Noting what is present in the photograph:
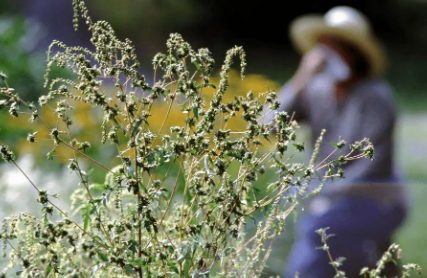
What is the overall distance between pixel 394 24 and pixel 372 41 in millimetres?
3390

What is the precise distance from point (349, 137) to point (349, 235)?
493 millimetres

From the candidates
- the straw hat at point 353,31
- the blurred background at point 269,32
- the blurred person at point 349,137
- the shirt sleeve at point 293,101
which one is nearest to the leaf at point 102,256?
the blurred person at point 349,137

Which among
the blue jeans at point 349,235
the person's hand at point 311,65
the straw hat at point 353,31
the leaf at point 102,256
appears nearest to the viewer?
the leaf at point 102,256

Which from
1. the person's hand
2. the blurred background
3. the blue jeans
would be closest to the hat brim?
the person's hand

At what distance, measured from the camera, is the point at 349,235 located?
11.4ft

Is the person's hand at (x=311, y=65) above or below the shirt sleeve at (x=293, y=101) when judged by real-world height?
above

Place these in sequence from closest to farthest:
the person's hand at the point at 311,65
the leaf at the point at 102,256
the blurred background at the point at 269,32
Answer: the leaf at the point at 102,256
the person's hand at the point at 311,65
the blurred background at the point at 269,32

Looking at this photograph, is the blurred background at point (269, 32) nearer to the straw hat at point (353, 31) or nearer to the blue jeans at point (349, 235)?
the straw hat at point (353, 31)

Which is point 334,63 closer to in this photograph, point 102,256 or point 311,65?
point 311,65

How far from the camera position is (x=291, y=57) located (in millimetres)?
6594

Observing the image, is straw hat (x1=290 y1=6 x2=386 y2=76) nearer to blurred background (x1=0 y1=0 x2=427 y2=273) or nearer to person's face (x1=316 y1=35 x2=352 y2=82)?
person's face (x1=316 y1=35 x2=352 y2=82)

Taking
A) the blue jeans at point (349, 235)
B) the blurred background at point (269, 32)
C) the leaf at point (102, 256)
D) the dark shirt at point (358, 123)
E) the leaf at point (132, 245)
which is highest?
the blurred background at point (269, 32)

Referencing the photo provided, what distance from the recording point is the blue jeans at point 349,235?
11.1ft

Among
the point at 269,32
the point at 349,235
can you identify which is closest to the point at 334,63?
the point at 349,235
